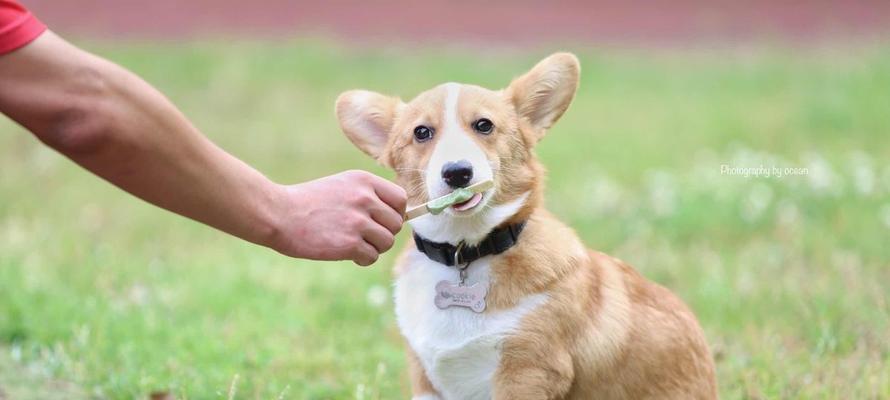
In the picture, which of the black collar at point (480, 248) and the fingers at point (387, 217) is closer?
the fingers at point (387, 217)

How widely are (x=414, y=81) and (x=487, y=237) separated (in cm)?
836

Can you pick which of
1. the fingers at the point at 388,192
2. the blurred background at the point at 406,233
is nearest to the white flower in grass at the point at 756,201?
the blurred background at the point at 406,233

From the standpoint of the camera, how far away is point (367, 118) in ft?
11.5

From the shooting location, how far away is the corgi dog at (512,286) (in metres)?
3.05

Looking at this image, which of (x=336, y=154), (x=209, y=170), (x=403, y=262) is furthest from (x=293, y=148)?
(x=209, y=170)

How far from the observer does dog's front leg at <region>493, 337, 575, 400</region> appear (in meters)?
2.99

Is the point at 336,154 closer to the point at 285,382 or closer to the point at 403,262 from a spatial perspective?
the point at 285,382

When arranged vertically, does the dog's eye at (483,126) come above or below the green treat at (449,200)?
above

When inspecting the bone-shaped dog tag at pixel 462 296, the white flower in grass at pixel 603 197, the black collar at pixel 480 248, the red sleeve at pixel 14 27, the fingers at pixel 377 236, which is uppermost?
the red sleeve at pixel 14 27

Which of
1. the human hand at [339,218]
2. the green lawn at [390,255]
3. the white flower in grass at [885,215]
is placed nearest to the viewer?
the human hand at [339,218]

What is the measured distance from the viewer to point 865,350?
425 centimetres

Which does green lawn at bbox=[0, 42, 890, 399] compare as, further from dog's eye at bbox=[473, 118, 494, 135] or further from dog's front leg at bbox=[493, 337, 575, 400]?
dog's eye at bbox=[473, 118, 494, 135]

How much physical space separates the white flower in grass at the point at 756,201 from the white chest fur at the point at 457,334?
3.60 meters

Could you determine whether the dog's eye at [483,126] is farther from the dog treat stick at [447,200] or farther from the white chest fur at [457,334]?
the white chest fur at [457,334]
